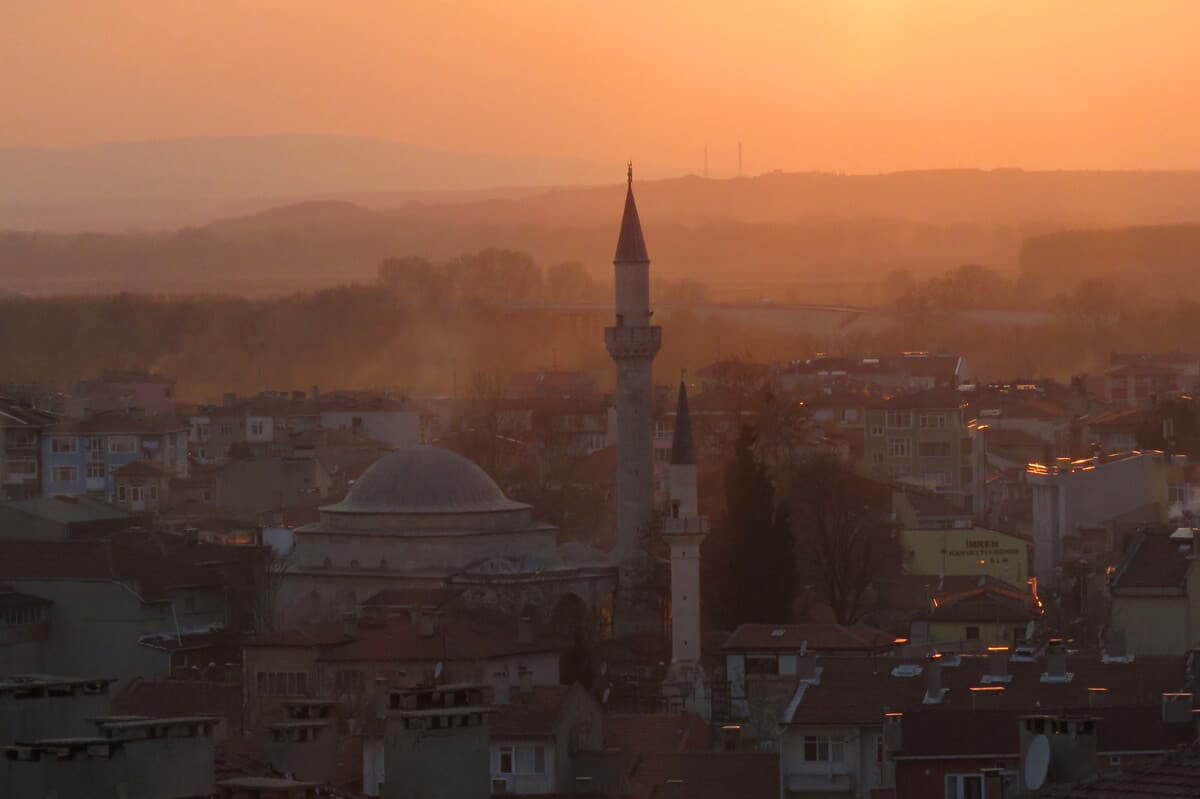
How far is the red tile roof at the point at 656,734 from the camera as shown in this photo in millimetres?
27625

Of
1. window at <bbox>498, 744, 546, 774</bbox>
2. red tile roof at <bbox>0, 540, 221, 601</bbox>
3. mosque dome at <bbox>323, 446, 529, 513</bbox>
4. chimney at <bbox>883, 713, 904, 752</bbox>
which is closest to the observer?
chimney at <bbox>883, 713, 904, 752</bbox>

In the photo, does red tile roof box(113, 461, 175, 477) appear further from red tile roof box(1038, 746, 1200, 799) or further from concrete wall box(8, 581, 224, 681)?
red tile roof box(1038, 746, 1200, 799)

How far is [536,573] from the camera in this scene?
44.2 meters

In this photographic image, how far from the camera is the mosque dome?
4681cm

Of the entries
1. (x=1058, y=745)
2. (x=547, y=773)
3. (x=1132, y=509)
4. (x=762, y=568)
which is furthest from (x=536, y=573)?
(x=1058, y=745)

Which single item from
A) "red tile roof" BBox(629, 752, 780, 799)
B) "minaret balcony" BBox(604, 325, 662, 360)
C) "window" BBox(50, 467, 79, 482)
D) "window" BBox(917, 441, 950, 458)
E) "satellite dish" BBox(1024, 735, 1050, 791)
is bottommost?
"red tile roof" BBox(629, 752, 780, 799)

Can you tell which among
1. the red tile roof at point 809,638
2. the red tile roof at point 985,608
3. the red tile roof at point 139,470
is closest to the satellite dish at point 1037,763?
the red tile roof at point 809,638

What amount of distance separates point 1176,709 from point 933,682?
333 cm

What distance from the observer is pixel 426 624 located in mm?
35594

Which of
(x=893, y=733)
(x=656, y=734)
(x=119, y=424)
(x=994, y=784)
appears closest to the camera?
(x=994, y=784)

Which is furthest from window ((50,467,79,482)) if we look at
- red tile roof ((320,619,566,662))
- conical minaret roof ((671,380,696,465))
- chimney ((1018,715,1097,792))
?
chimney ((1018,715,1097,792))

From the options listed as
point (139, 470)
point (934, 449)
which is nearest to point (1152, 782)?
point (934, 449)

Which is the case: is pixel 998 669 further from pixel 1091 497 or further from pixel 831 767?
pixel 1091 497

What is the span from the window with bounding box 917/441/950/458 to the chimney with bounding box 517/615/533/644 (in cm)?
2528
